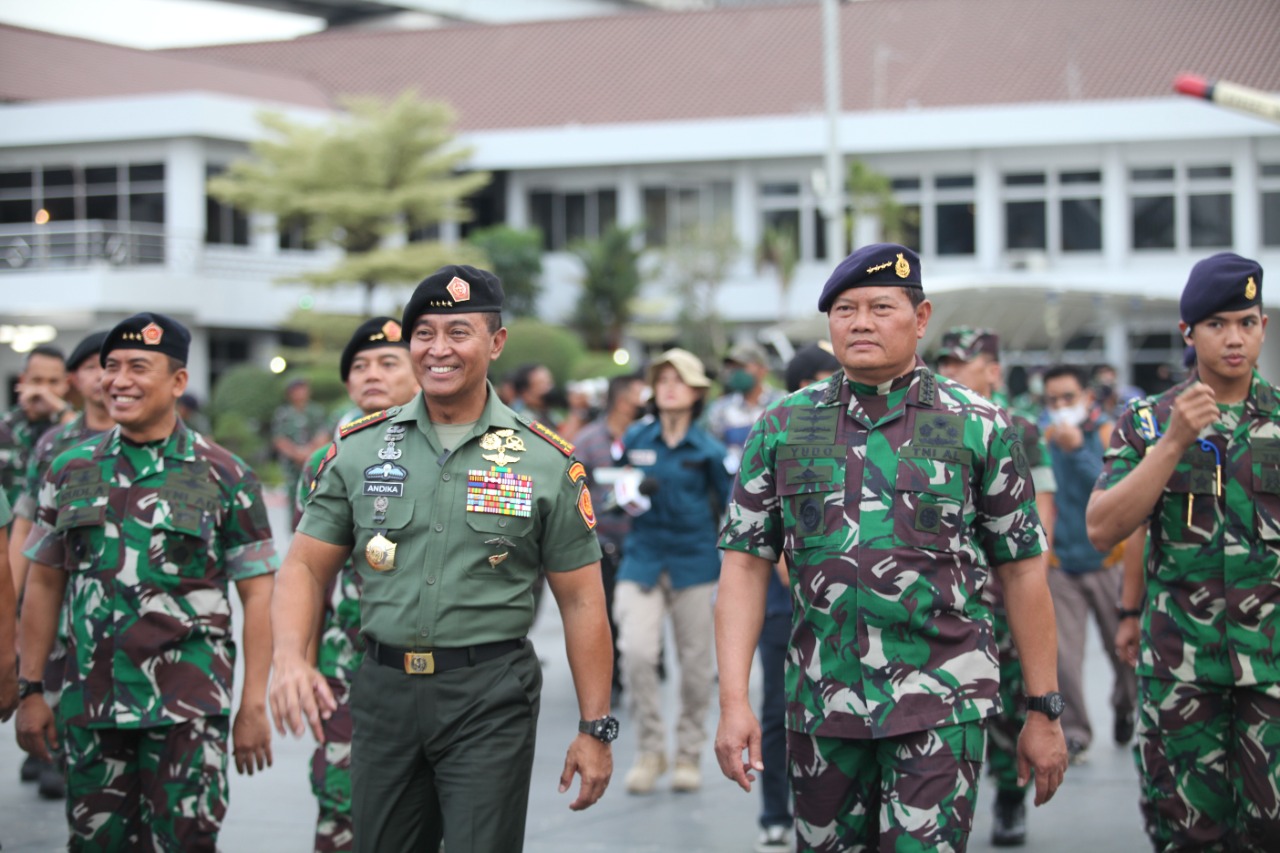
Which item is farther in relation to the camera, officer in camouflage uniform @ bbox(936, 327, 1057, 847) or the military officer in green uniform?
officer in camouflage uniform @ bbox(936, 327, 1057, 847)

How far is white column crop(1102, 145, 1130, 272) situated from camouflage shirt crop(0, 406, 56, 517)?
115ft

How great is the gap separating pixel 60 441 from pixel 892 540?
16.7ft

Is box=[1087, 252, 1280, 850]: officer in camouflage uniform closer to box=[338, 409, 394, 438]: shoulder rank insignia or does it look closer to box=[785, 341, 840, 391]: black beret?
box=[785, 341, 840, 391]: black beret

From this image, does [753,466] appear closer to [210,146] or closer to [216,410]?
[216,410]

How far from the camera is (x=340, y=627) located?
20.2 ft

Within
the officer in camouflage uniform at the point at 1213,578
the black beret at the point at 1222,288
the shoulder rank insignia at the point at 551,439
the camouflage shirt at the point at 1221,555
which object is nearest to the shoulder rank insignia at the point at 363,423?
the shoulder rank insignia at the point at 551,439

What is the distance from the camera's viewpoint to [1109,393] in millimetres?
18359

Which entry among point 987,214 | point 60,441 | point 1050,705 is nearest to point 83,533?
point 60,441

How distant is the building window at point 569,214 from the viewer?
43.8 m

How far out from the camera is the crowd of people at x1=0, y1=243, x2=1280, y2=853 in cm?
424

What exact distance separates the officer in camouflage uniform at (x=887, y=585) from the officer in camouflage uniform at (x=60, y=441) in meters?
3.96

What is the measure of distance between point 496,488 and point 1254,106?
12.3 m

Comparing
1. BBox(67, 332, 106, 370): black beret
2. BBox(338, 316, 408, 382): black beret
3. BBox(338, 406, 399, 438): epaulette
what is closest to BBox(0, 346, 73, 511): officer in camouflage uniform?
BBox(67, 332, 106, 370): black beret

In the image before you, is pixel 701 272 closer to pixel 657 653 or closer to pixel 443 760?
pixel 657 653
